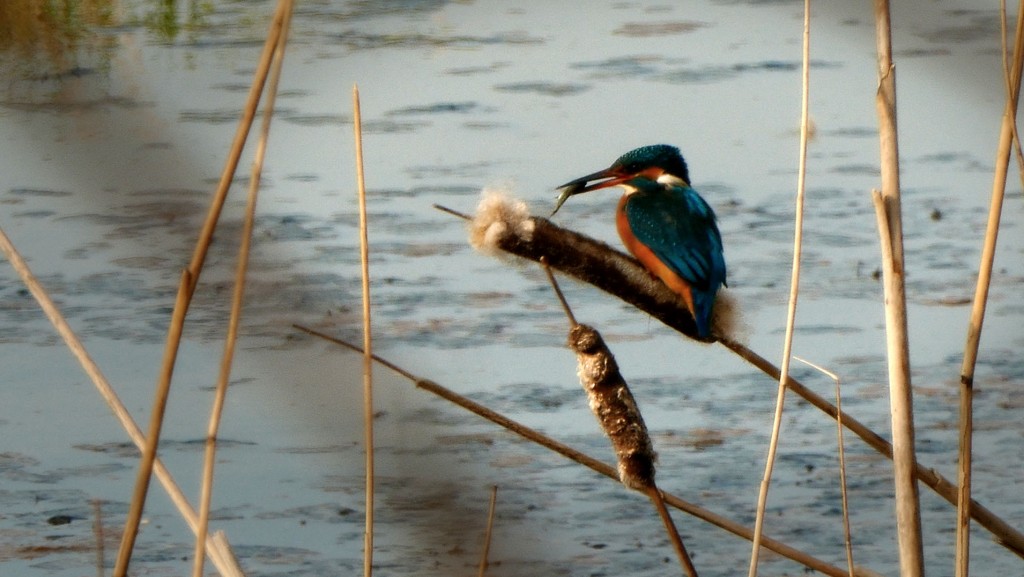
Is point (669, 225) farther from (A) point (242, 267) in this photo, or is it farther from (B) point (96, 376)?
(A) point (242, 267)

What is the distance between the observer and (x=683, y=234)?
1.78 meters

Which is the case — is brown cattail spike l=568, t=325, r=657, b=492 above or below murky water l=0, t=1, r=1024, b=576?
above

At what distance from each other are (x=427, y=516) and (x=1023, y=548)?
3.19 ft

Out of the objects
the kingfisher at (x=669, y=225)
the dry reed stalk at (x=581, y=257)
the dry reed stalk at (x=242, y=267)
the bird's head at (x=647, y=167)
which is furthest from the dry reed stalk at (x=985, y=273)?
the bird's head at (x=647, y=167)

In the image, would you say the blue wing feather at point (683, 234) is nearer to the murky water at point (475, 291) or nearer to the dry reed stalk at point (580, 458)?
the murky water at point (475, 291)

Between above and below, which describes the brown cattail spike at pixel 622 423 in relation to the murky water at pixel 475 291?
above

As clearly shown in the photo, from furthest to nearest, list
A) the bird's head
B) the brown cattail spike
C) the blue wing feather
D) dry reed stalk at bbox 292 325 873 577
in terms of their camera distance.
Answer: the bird's head
the blue wing feather
dry reed stalk at bbox 292 325 873 577
the brown cattail spike

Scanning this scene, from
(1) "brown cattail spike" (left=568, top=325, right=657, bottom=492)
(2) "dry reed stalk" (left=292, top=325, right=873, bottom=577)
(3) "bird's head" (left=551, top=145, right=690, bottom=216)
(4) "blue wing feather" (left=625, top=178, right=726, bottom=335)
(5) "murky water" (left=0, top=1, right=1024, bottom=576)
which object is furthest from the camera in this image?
(3) "bird's head" (left=551, top=145, right=690, bottom=216)

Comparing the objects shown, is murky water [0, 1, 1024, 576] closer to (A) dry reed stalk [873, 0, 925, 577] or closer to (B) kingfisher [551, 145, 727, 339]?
(A) dry reed stalk [873, 0, 925, 577]

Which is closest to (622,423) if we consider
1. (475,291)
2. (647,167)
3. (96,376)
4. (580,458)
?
(580,458)

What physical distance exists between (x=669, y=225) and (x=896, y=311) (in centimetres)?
68

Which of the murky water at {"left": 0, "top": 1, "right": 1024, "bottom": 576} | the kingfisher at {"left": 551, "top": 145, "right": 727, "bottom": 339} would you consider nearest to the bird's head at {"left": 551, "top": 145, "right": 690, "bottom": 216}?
the kingfisher at {"left": 551, "top": 145, "right": 727, "bottom": 339}

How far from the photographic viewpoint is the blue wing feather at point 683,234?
1619mm

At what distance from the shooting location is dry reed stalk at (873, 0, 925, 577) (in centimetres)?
114
